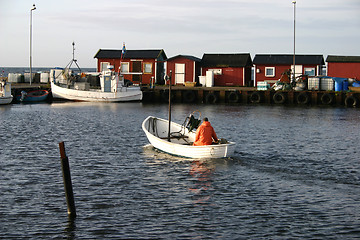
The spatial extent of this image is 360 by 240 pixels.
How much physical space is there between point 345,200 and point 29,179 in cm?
1167

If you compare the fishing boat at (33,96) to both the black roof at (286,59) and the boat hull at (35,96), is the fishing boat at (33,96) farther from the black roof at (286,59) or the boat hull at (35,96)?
the black roof at (286,59)

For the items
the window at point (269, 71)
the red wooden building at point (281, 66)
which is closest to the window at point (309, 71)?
the red wooden building at point (281, 66)

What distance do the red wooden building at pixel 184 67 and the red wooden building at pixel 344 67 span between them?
17.6m

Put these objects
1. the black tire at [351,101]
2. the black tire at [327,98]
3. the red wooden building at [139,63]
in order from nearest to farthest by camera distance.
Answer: the black tire at [351,101] → the black tire at [327,98] → the red wooden building at [139,63]

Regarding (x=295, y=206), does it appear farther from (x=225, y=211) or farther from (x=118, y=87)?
(x=118, y=87)

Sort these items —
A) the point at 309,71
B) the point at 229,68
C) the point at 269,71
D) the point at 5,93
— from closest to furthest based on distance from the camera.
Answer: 1. the point at 5,93
2. the point at 309,71
3. the point at 269,71
4. the point at 229,68

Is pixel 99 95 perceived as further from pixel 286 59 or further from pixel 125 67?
pixel 286 59

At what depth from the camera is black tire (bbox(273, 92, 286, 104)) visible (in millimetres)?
56625

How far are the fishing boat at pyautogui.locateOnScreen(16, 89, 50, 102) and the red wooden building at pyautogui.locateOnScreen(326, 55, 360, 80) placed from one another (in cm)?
3641

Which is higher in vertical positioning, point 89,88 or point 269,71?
point 269,71

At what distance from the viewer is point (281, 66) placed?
2566 inches

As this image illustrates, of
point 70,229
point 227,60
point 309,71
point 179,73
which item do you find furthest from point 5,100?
point 70,229

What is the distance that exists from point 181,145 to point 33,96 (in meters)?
42.2

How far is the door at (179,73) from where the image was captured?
223ft
